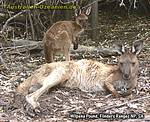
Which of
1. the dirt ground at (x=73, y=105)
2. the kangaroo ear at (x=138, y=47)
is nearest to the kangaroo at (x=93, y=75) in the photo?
the kangaroo ear at (x=138, y=47)

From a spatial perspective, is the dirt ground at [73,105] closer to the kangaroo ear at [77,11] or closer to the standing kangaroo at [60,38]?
the standing kangaroo at [60,38]

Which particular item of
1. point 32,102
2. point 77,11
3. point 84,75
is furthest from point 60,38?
point 32,102

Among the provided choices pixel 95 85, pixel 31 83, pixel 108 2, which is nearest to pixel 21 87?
pixel 31 83

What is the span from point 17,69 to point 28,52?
1.11 m

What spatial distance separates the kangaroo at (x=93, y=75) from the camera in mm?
6020

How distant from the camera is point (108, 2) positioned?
483 inches

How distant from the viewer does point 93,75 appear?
6406mm

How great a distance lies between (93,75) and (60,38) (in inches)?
62.8

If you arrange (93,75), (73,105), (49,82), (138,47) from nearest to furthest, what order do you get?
(73,105)
(49,82)
(138,47)
(93,75)

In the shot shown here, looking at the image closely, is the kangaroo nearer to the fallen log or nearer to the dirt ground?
the dirt ground

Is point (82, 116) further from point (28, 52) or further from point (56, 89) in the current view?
point (28, 52)

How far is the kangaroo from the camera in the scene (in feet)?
19.7

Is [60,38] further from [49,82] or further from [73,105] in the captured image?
[73,105]

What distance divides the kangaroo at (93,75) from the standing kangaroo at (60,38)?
1158 mm
